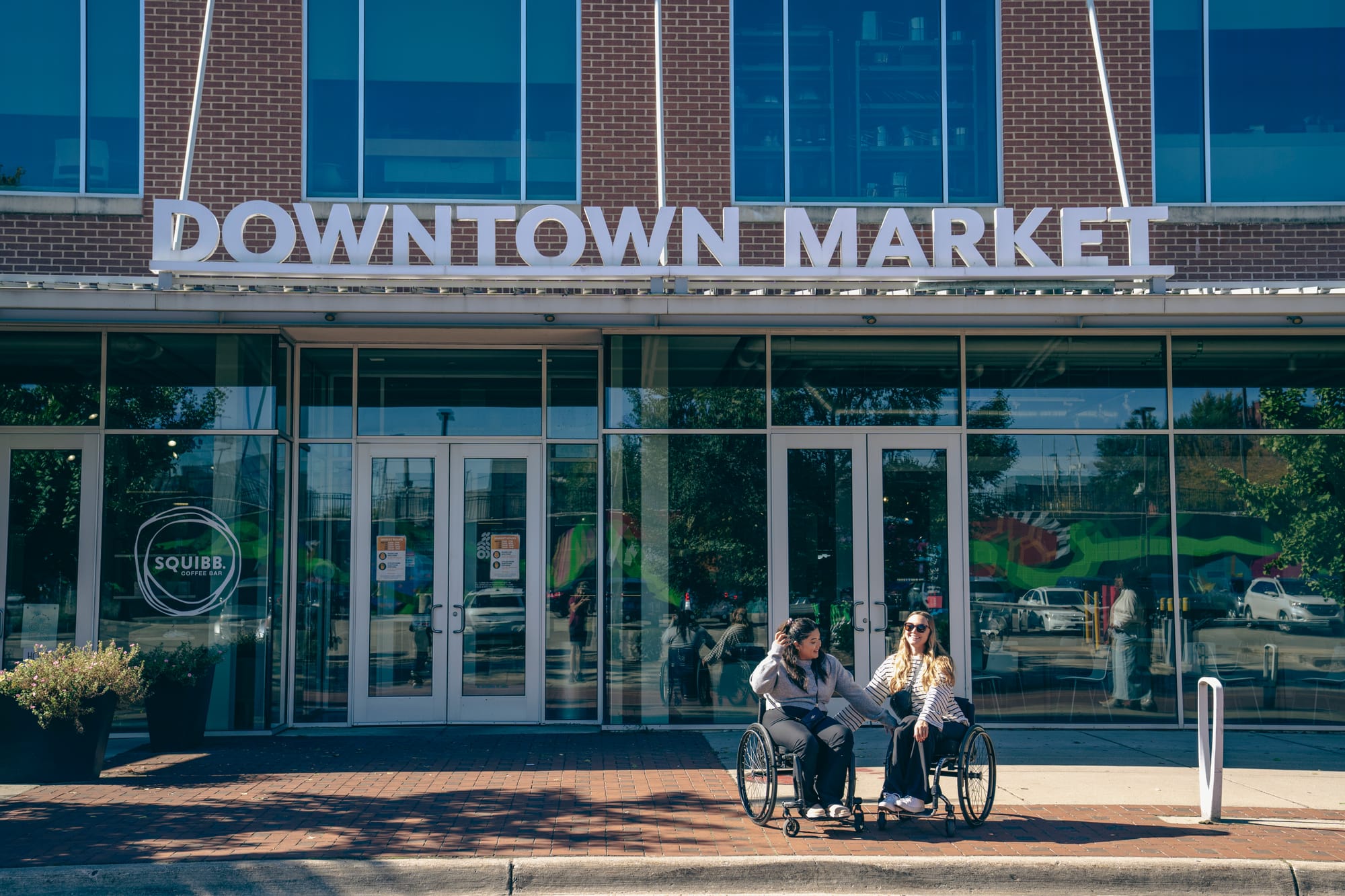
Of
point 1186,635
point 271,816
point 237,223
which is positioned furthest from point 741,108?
point 271,816

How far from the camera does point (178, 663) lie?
33.9 feet

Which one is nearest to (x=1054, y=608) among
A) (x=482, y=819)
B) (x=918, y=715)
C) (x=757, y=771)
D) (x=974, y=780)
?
(x=974, y=780)

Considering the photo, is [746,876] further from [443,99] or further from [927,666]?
[443,99]

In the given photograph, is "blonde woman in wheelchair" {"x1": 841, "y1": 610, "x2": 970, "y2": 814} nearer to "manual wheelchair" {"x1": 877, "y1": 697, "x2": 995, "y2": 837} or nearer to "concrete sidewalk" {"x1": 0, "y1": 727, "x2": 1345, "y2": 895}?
"manual wheelchair" {"x1": 877, "y1": 697, "x2": 995, "y2": 837}

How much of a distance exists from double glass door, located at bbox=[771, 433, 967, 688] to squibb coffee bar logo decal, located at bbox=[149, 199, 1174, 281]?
6.77 feet

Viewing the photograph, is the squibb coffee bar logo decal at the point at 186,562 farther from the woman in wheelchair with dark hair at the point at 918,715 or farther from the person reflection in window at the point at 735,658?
the woman in wheelchair with dark hair at the point at 918,715

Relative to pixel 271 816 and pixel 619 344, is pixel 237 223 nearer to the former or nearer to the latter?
pixel 619 344

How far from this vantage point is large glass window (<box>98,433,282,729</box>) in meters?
11.0

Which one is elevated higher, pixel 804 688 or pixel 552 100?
pixel 552 100

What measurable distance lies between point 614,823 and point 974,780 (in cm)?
240

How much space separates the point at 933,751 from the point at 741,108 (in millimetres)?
7217

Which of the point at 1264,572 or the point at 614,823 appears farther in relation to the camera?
the point at 1264,572

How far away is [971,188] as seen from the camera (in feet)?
39.7

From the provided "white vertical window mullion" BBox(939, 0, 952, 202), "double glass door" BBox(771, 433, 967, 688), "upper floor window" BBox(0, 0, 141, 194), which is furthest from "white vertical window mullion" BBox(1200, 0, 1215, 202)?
"upper floor window" BBox(0, 0, 141, 194)
